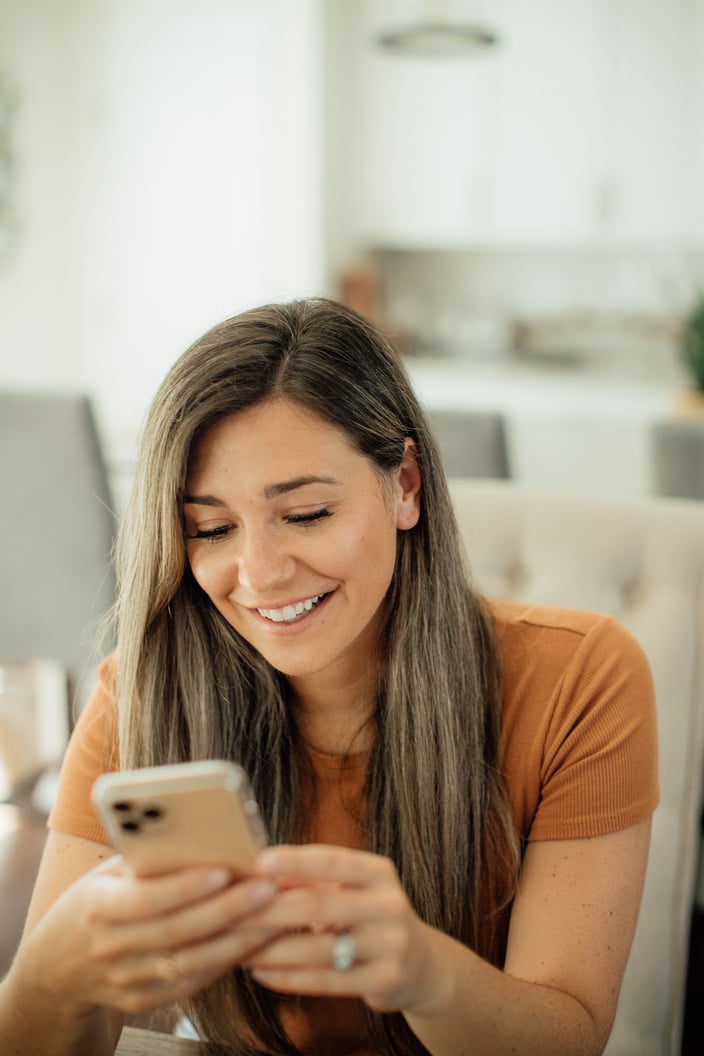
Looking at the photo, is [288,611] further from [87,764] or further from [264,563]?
[87,764]

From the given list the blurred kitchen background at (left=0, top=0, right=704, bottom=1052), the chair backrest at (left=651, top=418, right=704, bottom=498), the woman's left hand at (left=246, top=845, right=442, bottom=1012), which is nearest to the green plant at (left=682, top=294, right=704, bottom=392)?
the blurred kitchen background at (left=0, top=0, right=704, bottom=1052)

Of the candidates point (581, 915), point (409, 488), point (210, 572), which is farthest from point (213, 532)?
point (581, 915)

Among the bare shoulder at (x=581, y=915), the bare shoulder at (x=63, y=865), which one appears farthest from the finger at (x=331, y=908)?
the bare shoulder at (x=63, y=865)

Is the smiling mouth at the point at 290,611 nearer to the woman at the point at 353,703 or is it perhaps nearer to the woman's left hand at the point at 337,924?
the woman at the point at 353,703

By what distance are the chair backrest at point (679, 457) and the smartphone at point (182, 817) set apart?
164cm

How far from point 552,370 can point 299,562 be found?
4365 mm

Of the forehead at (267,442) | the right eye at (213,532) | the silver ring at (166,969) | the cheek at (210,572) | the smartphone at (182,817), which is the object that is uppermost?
the forehead at (267,442)

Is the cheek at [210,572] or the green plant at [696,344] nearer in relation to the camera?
the cheek at [210,572]

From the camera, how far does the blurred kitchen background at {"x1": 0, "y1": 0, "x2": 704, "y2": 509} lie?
489 centimetres

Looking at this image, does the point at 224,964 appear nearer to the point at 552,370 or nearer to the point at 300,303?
the point at 300,303

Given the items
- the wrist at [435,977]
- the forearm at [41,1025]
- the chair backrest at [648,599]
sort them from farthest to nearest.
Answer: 1. the chair backrest at [648,599]
2. the forearm at [41,1025]
3. the wrist at [435,977]

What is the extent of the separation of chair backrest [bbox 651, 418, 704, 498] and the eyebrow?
1.31m

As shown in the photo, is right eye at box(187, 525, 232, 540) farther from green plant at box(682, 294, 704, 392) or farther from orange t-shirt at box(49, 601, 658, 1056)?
green plant at box(682, 294, 704, 392)

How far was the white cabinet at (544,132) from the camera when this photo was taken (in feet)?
15.9
